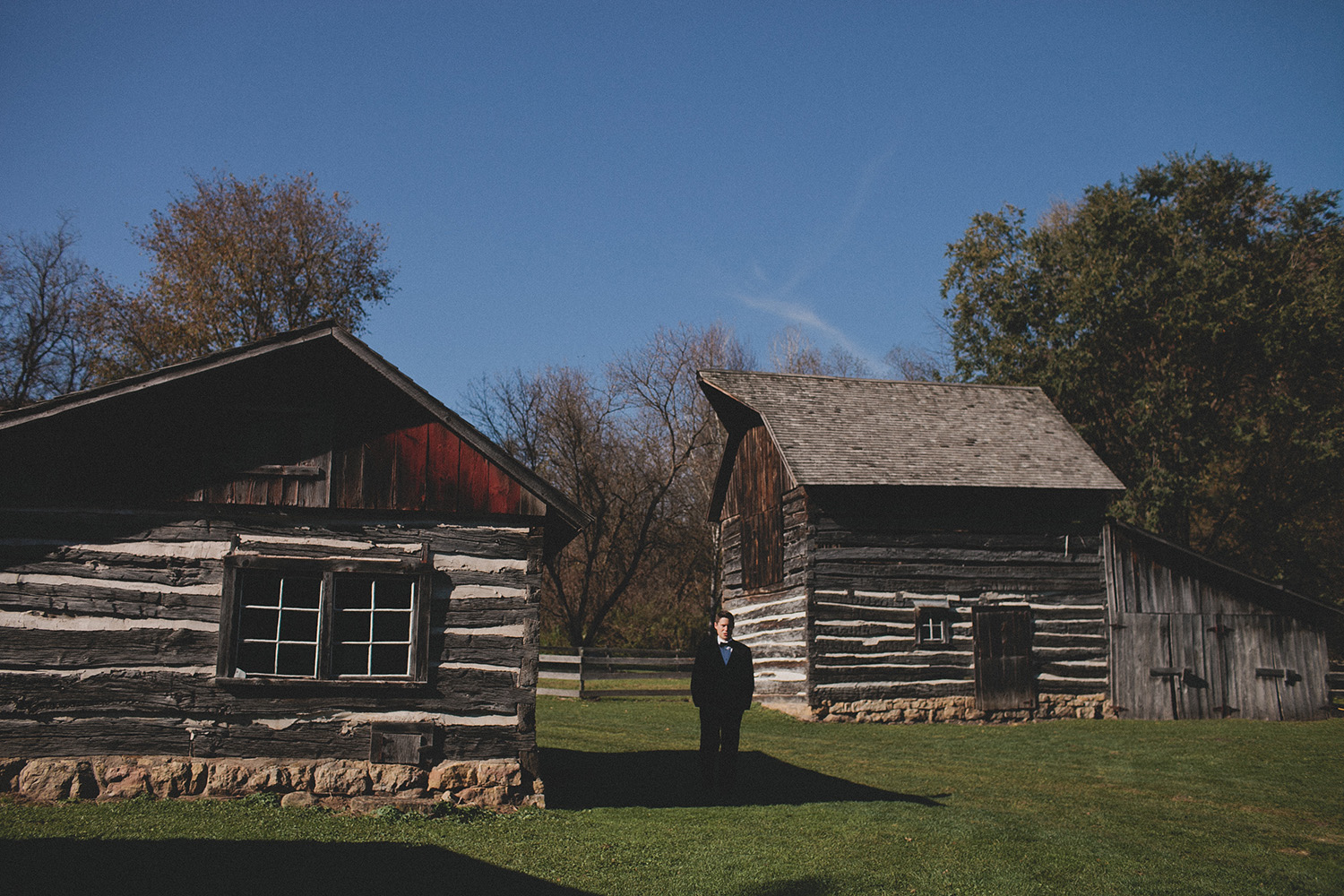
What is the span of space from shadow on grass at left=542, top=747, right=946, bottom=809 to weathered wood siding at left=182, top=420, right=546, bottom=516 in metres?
3.27

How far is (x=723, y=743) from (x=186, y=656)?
562 centimetres

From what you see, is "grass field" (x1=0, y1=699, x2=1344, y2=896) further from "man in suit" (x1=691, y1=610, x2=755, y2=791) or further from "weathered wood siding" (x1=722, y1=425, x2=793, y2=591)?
"weathered wood siding" (x1=722, y1=425, x2=793, y2=591)

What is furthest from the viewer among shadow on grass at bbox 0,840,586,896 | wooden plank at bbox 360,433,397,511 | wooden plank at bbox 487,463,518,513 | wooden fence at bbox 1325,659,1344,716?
wooden fence at bbox 1325,659,1344,716

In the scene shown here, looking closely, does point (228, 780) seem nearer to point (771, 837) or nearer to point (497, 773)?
point (497, 773)

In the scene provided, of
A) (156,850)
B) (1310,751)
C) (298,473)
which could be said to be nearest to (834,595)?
(1310,751)

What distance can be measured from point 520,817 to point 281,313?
2528 centimetres

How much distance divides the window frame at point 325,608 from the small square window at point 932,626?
1151cm

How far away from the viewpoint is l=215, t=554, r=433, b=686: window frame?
30.6ft

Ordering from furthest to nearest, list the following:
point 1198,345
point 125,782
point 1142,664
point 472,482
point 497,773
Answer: point 1198,345 < point 1142,664 < point 472,482 < point 497,773 < point 125,782

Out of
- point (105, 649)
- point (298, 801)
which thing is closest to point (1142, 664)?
point (298, 801)

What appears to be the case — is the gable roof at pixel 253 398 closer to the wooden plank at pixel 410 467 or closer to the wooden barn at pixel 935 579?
the wooden plank at pixel 410 467

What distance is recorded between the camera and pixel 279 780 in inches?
363

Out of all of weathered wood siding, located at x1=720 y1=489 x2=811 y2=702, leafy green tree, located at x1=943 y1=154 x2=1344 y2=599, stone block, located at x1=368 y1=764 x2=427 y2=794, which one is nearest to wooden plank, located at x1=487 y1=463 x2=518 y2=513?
stone block, located at x1=368 y1=764 x2=427 y2=794

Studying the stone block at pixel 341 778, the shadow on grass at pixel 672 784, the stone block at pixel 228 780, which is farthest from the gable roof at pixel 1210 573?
the stone block at pixel 228 780
